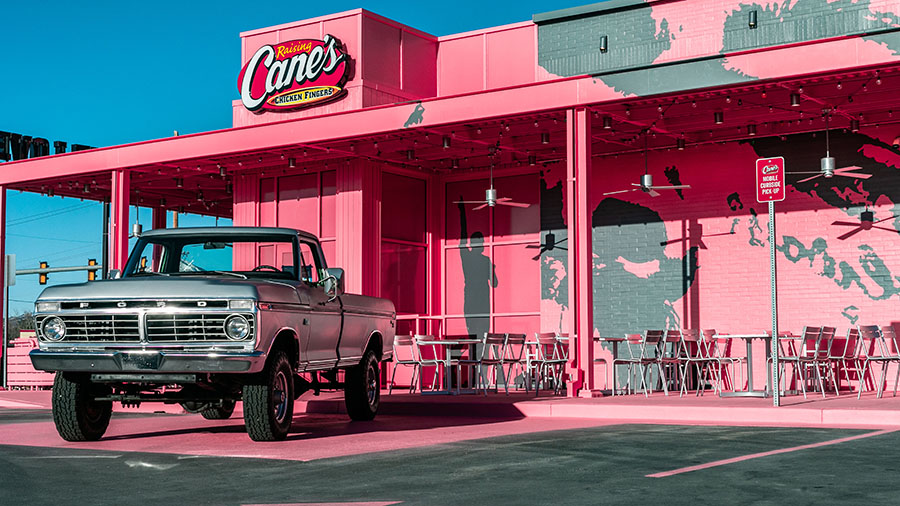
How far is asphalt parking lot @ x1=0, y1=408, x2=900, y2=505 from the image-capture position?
22.7 feet

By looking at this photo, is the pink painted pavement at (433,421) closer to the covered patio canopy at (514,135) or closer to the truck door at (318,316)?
the truck door at (318,316)

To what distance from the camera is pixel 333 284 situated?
37.6ft

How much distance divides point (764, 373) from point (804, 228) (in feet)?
8.19

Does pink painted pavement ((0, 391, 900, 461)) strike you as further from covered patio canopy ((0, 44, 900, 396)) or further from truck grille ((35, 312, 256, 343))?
covered patio canopy ((0, 44, 900, 396))

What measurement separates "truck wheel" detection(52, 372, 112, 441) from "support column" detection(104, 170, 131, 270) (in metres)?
9.59

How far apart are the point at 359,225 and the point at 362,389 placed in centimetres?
779

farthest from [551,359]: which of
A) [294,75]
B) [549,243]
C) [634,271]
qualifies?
[294,75]

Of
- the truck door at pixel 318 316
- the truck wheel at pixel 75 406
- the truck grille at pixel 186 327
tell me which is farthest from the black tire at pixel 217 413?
the truck grille at pixel 186 327

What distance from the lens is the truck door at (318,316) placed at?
11.4 m

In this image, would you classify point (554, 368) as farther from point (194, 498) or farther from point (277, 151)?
point (194, 498)

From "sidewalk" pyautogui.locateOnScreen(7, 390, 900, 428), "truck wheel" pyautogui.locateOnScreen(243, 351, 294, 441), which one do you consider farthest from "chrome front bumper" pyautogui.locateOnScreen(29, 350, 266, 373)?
"sidewalk" pyautogui.locateOnScreen(7, 390, 900, 428)

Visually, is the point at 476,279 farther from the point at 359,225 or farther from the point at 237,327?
the point at 237,327

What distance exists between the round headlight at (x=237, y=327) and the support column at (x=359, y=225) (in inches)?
420

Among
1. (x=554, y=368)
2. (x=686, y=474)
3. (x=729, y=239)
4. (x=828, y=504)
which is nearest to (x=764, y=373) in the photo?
(x=729, y=239)
